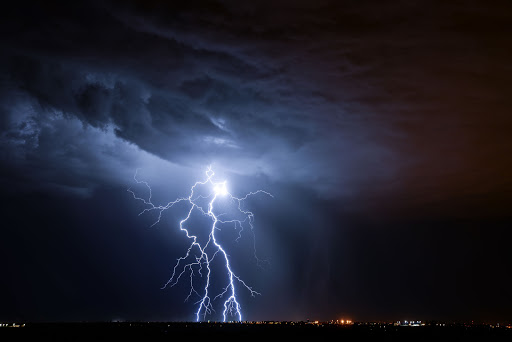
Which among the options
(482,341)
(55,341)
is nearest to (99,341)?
(55,341)

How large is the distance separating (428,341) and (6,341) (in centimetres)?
4965

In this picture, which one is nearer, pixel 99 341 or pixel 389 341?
pixel 99 341

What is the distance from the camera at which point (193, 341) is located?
168 feet

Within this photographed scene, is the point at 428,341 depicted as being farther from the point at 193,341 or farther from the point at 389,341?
the point at 193,341

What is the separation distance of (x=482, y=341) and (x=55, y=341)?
169 ft

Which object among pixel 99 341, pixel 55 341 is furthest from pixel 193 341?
pixel 55 341

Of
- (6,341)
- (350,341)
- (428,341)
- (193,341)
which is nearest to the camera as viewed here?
(6,341)

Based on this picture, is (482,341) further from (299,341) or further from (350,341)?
(299,341)

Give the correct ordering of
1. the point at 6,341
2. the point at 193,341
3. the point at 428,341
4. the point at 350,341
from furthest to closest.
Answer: the point at 428,341 < the point at 350,341 < the point at 193,341 < the point at 6,341

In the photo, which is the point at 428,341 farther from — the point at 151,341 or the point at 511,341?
A: the point at 151,341

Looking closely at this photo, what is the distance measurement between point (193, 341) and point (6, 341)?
63.0ft

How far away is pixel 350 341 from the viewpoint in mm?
54812

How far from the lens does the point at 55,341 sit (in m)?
47.9

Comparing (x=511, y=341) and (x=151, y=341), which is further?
(x=511, y=341)
